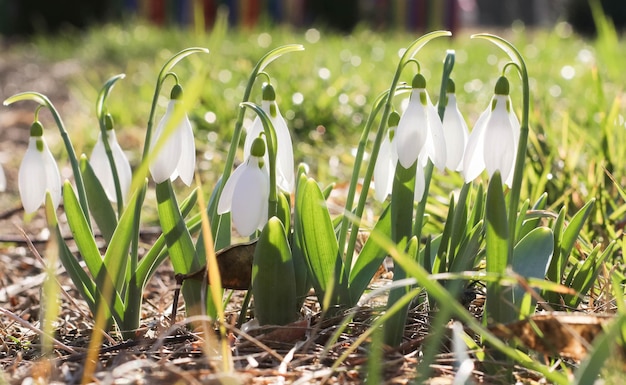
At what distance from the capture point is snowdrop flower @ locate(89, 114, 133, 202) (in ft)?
5.71

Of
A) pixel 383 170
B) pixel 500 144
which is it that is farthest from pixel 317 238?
pixel 500 144

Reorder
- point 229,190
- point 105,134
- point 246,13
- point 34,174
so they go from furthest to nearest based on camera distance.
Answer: point 246,13, point 105,134, point 34,174, point 229,190

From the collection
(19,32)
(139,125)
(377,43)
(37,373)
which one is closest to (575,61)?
(377,43)

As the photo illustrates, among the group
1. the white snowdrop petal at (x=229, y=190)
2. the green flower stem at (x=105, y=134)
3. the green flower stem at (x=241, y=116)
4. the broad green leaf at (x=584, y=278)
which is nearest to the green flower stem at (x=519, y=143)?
the broad green leaf at (x=584, y=278)

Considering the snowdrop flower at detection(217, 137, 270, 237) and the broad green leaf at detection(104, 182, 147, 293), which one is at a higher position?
the snowdrop flower at detection(217, 137, 270, 237)

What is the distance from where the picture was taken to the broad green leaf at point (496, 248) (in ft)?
4.52

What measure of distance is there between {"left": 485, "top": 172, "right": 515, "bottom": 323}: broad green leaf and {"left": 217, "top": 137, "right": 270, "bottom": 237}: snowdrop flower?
1.26ft

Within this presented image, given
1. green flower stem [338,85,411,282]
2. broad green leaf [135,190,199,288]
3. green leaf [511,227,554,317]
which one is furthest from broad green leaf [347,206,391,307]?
broad green leaf [135,190,199,288]

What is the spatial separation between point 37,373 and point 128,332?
0.38 m

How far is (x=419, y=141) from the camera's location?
4.65 feet

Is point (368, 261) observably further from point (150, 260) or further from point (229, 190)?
point (150, 260)

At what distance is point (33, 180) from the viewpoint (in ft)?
5.23

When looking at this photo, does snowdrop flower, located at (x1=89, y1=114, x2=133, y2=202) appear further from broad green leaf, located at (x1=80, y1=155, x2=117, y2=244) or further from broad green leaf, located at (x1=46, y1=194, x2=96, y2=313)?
broad green leaf, located at (x1=46, y1=194, x2=96, y2=313)

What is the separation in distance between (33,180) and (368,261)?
65 centimetres
